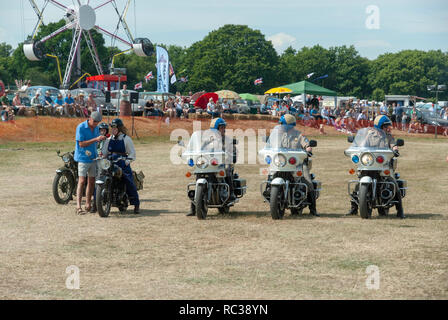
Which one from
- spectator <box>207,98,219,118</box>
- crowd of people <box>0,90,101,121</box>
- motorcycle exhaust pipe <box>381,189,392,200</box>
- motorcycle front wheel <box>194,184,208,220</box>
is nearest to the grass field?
motorcycle front wheel <box>194,184,208,220</box>

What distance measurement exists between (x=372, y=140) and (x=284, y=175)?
1.65 meters

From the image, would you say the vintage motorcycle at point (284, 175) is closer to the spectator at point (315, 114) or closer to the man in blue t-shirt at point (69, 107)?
the man in blue t-shirt at point (69, 107)

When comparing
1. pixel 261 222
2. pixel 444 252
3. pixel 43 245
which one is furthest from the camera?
pixel 261 222

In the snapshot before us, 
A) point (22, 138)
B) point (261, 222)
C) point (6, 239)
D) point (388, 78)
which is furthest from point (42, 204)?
point (388, 78)

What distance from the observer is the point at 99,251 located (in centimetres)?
938

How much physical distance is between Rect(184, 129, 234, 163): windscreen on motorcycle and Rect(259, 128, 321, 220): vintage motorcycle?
0.58 metres

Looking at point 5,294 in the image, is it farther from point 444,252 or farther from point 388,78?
point 388,78

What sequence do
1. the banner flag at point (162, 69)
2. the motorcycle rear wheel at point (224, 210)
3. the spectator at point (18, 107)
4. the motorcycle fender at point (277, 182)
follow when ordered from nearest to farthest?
the motorcycle fender at point (277, 182), the motorcycle rear wheel at point (224, 210), the spectator at point (18, 107), the banner flag at point (162, 69)

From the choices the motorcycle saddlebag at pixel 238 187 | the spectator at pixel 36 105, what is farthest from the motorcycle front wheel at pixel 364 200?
the spectator at pixel 36 105

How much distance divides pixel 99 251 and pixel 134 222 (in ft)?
8.64

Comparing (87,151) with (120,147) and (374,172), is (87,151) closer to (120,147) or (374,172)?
(120,147)

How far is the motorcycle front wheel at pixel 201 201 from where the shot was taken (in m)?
11.8

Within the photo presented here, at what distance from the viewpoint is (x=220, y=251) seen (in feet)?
30.5

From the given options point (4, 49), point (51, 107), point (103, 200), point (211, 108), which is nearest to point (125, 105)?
point (51, 107)
